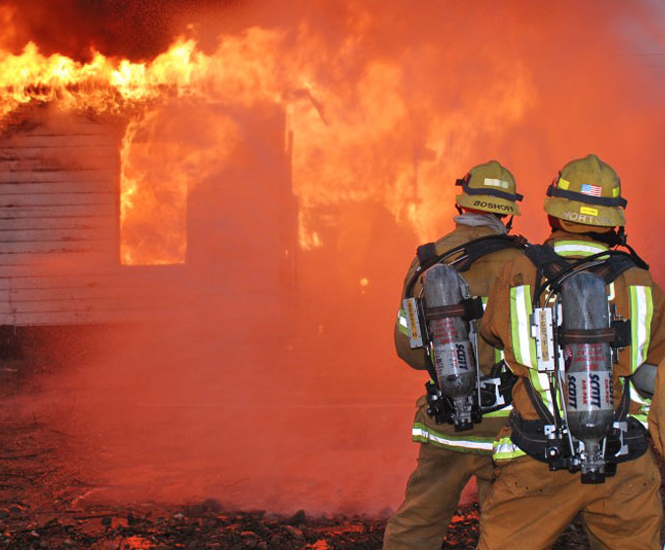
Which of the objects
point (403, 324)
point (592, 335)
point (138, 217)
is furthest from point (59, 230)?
point (592, 335)

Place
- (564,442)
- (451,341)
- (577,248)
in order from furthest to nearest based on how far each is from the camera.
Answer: (451,341) < (577,248) < (564,442)

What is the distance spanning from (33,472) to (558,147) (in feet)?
19.8

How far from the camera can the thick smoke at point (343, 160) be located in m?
8.70

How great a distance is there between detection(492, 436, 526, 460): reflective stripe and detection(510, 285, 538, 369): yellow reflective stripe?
11.2 inches

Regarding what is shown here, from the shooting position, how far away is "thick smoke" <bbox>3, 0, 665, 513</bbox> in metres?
8.70

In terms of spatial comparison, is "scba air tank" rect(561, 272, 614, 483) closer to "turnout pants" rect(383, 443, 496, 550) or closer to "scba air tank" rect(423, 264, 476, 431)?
"scba air tank" rect(423, 264, 476, 431)

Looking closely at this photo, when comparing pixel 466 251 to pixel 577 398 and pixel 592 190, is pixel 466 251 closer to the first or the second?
pixel 592 190

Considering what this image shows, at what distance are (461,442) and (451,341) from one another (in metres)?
0.51

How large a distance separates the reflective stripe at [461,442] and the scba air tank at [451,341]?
0.21 m

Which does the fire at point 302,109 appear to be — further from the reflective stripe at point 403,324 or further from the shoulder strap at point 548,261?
the shoulder strap at point 548,261

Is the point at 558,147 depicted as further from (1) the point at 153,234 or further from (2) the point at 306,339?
(1) the point at 153,234

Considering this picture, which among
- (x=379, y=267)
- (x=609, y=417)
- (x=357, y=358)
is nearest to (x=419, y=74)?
(x=379, y=267)

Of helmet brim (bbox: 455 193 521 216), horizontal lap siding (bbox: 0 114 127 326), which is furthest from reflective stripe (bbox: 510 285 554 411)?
horizontal lap siding (bbox: 0 114 127 326)

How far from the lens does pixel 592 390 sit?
2562 mm
